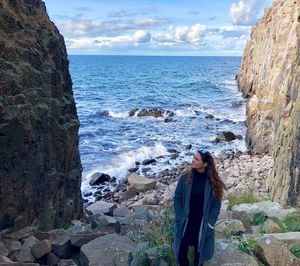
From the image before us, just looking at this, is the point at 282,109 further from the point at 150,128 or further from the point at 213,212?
the point at 150,128

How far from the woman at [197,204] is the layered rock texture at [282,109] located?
8.43m

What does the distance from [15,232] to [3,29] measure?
16.4 feet

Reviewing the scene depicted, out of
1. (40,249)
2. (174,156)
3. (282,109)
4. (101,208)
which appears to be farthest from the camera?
(174,156)

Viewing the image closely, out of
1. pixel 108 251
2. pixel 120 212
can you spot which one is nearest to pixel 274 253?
pixel 108 251

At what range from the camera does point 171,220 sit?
703 centimetres

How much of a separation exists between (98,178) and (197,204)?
18.4m

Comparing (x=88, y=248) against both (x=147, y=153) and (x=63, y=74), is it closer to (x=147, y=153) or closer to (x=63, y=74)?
(x=63, y=74)

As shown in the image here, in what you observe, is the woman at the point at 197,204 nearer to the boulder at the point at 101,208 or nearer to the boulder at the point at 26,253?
the boulder at the point at 26,253

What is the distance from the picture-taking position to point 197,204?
6.00 m

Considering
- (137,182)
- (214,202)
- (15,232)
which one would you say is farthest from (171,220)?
(137,182)

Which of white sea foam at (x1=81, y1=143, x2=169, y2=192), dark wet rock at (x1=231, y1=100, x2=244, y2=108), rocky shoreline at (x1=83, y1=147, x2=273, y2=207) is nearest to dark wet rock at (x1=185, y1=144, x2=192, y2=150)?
white sea foam at (x1=81, y1=143, x2=169, y2=192)

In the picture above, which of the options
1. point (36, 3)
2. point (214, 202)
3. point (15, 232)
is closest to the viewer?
point (214, 202)

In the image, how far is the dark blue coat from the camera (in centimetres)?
597

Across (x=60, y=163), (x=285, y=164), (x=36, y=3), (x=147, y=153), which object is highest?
(x=36, y=3)
